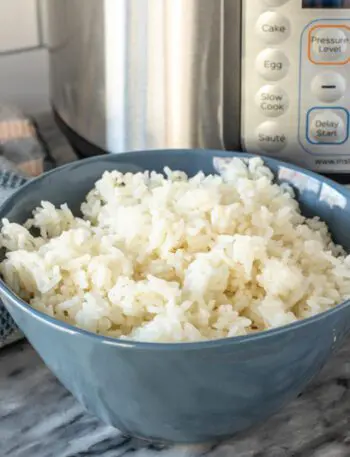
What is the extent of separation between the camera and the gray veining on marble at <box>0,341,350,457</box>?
1.75 feet

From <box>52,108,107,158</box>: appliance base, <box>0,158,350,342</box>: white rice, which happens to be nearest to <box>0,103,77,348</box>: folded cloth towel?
<box>52,108,107,158</box>: appliance base

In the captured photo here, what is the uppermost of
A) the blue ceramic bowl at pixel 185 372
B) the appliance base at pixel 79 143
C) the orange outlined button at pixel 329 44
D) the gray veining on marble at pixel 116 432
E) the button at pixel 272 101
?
the orange outlined button at pixel 329 44

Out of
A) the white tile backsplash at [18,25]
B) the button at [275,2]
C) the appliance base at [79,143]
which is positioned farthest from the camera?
the white tile backsplash at [18,25]

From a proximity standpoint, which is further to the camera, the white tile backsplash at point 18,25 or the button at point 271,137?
the white tile backsplash at point 18,25

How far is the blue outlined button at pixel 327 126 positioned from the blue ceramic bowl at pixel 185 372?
24 centimetres

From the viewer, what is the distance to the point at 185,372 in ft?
1.49

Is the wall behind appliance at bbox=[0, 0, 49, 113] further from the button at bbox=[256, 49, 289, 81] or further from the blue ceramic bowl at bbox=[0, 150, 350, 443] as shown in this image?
the blue ceramic bowl at bbox=[0, 150, 350, 443]

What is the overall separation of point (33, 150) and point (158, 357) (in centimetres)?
45

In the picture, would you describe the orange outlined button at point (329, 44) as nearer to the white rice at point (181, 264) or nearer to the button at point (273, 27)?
the button at point (273, 27)

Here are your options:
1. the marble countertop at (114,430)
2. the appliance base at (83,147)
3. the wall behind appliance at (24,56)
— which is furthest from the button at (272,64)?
the wall behind appliance at (24,56)

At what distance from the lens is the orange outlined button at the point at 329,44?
657mm

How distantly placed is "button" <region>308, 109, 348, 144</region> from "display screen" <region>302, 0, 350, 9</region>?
0.08 meters

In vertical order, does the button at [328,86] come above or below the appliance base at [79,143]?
above

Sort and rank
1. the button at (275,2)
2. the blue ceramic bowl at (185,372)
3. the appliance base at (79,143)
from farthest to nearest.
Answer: the appliance base at (79,143)
the button at (275,2)
the blue ceramic bowl at (185,372)
